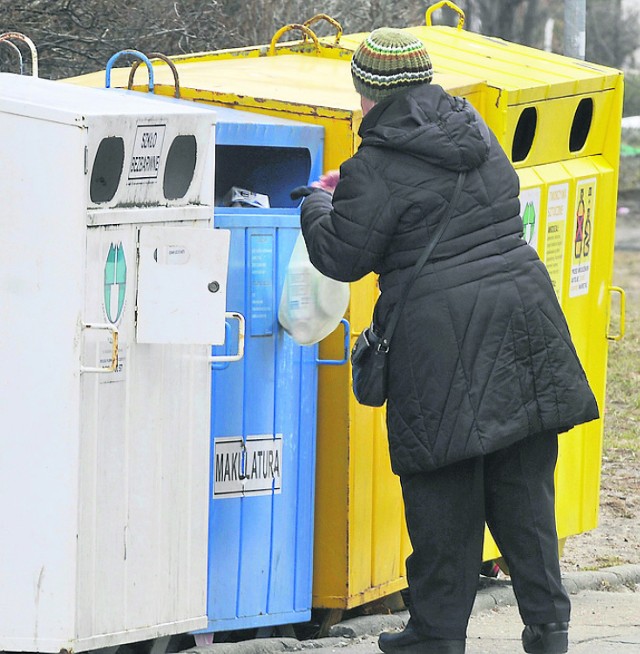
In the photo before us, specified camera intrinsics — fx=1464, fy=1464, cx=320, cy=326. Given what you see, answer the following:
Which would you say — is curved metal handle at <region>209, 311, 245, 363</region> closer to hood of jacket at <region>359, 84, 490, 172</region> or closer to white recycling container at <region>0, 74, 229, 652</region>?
white recycling container at <region>0, 74, 229, 652</region>

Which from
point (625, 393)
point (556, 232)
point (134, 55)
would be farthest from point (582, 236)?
point (625, 393)

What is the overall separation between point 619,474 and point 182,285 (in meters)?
4.02

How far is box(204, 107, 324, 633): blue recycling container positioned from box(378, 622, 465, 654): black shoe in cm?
34

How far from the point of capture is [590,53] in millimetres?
27609

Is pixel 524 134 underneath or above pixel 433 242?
above

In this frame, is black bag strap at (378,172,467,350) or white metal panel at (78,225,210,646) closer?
white metal panel at (78,225,210,646)

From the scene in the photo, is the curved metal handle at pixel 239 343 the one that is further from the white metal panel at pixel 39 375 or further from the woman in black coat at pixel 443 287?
the white metal panel at pixel 39 375

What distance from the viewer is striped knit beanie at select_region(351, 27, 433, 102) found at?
356 centimetres

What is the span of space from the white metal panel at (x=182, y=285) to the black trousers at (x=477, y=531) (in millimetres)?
683

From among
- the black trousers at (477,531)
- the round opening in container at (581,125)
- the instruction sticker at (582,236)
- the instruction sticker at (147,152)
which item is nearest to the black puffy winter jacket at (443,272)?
the black trousers at (477,531)

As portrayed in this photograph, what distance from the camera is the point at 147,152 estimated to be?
138 inches

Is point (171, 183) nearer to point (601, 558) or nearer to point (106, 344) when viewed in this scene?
point (106, 344)

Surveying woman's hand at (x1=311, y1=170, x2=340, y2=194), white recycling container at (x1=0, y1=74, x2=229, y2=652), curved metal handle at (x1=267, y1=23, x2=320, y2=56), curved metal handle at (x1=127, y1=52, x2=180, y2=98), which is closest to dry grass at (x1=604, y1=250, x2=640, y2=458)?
curved metal handle at (x1=267, y1=23, x2=320, y2=56)

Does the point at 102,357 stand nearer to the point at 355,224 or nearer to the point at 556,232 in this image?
the point at 355,224
